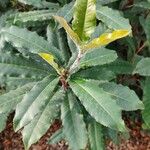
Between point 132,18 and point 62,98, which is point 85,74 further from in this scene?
point 132,18

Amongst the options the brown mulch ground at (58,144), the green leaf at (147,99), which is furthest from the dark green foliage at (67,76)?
the brown mulch ground at (58,144)

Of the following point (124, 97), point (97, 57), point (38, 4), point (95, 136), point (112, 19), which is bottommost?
point (95, 136)

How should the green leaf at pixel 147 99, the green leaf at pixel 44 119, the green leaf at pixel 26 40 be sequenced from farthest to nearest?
the green leaf at pixel 147 99 → the green leaf at pixel 26 40 → the green leaf at pixel 44 119

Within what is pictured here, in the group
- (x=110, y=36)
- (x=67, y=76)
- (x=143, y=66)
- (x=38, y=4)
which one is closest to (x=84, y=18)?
(x=110, y=36)

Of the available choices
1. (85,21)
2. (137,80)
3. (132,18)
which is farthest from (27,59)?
(137,80)

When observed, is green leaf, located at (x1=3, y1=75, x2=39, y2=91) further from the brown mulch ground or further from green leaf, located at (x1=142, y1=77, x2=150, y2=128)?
the brown mulch ground

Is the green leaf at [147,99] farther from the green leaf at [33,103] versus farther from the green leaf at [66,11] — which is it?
the green leaf at [33,103]

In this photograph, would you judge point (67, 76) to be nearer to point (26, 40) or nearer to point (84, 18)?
point (26, 40)
